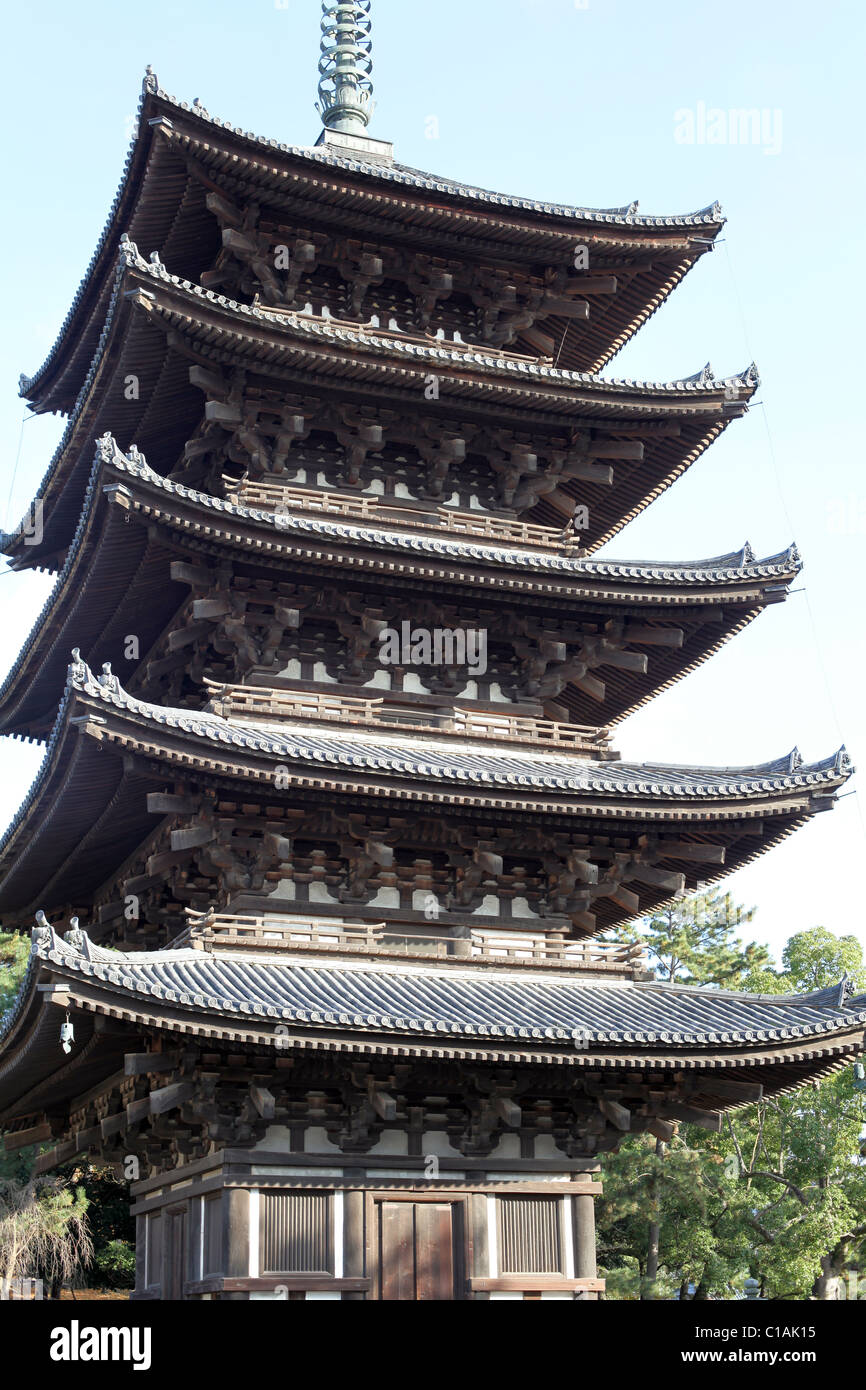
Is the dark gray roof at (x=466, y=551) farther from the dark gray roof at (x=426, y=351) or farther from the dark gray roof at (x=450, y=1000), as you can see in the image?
the dark gray roof at (x=450, y=1000)

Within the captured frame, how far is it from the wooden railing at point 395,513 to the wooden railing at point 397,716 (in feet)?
10.0

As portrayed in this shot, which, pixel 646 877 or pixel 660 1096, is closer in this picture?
pixel 660 1096

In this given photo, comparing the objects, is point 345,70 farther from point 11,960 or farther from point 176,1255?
point 11,960

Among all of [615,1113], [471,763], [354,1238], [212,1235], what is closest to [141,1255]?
[212,1235]

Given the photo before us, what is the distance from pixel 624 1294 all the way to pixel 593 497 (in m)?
29.4

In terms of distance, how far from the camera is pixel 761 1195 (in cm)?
4506

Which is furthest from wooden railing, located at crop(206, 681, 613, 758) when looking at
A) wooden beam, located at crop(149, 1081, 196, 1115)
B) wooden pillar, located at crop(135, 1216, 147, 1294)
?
wooden pillar, located at crop(135, 1216, 147, 1294)

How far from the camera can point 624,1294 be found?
148ft

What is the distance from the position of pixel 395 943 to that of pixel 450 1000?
1628 millimetres

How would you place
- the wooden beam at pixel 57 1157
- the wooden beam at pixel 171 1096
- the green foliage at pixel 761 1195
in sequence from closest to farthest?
the wooden beam at pixel 171 1096
the wooden beam at pixel 57 1157
the green foliage at pixel 761 1195

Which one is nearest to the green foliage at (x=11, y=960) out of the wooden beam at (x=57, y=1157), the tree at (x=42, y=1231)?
the tree at (x=42, y=1231)

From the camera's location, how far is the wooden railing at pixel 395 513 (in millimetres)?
22734

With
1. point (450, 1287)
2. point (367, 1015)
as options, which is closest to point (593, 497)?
point (367, 1015)

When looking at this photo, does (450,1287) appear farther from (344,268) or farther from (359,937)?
(344,268)
